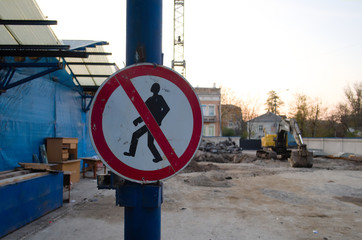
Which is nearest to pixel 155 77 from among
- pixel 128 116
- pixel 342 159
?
pixel 128 116

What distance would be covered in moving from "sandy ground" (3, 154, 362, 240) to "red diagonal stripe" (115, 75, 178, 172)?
3485mm

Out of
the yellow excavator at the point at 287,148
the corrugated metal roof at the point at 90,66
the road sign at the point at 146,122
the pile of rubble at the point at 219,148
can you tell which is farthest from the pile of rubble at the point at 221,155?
the road sign at the point at 146,122

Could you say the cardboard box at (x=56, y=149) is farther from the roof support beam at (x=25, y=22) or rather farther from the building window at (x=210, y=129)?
the building window at (x=210, y=129)

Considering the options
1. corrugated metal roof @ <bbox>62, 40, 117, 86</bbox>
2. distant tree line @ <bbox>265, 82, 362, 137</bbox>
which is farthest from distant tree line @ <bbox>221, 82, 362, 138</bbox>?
corrugated metal roof @ <bbox>62, 40, 117, 86</bbox>

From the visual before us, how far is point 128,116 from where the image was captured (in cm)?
170

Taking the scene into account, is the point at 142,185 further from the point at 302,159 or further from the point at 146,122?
the point at 302,159

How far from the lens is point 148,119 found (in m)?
1.70

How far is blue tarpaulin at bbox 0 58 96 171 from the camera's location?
7.40 m

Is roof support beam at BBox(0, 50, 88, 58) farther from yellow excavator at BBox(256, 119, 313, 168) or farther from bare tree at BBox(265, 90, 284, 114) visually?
bare tree at BBox(265, 90, 284, 114)

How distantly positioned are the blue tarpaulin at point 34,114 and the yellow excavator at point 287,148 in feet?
43.5

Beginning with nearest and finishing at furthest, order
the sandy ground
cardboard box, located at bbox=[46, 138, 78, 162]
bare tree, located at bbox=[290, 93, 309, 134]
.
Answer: the sandy ground
cardboard box, located at bbox=[46, 138, 78, 162]
bare tree, located at bbox=[290, 93, 309, 134]

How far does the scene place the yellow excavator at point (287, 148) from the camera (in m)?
17.3

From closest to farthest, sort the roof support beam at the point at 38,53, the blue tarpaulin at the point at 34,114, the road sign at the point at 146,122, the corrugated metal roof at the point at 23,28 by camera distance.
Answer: the road sign at the point at 146,122 < the corrugated metal roof at the point at 23,28 < the roof support beam at the point at 38,53 < the blue tarpaulin at the point at 34,114

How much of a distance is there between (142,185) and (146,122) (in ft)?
1.44
